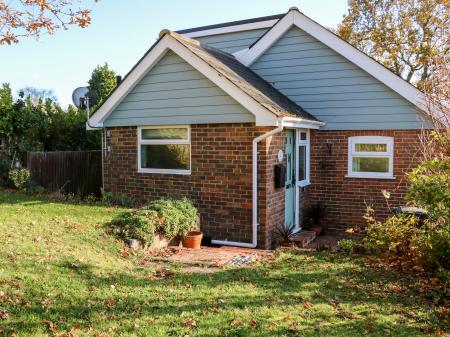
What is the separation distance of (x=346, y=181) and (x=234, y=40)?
6.73 metres

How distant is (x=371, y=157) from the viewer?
11.3 m

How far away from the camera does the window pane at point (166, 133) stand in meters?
10.6

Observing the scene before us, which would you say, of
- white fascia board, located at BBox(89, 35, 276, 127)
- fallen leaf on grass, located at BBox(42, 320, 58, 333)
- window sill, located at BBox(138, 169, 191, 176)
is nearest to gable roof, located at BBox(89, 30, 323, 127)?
white fascia board, located at BBox(89, 35, 276, 127)

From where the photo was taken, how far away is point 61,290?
511 cm

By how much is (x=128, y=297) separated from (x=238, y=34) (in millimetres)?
11717

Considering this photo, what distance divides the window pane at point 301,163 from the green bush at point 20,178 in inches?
364

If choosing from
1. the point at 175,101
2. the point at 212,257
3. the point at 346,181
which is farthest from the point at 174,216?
the point at 346,181

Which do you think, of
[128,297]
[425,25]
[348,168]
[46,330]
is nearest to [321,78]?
[348,168]

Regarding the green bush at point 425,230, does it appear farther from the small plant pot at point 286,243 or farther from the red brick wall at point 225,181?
the red brick wall at point 225,181

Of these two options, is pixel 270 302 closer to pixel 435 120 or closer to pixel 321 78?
pixel 435 120

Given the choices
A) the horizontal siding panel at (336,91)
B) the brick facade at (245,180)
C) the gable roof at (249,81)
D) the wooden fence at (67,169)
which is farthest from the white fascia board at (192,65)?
the horizontal siding panel at (336,91)

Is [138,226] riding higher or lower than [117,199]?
lower

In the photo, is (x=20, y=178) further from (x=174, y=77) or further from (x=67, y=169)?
(x=174, y=77)

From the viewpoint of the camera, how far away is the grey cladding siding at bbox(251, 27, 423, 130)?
35.9 ft
